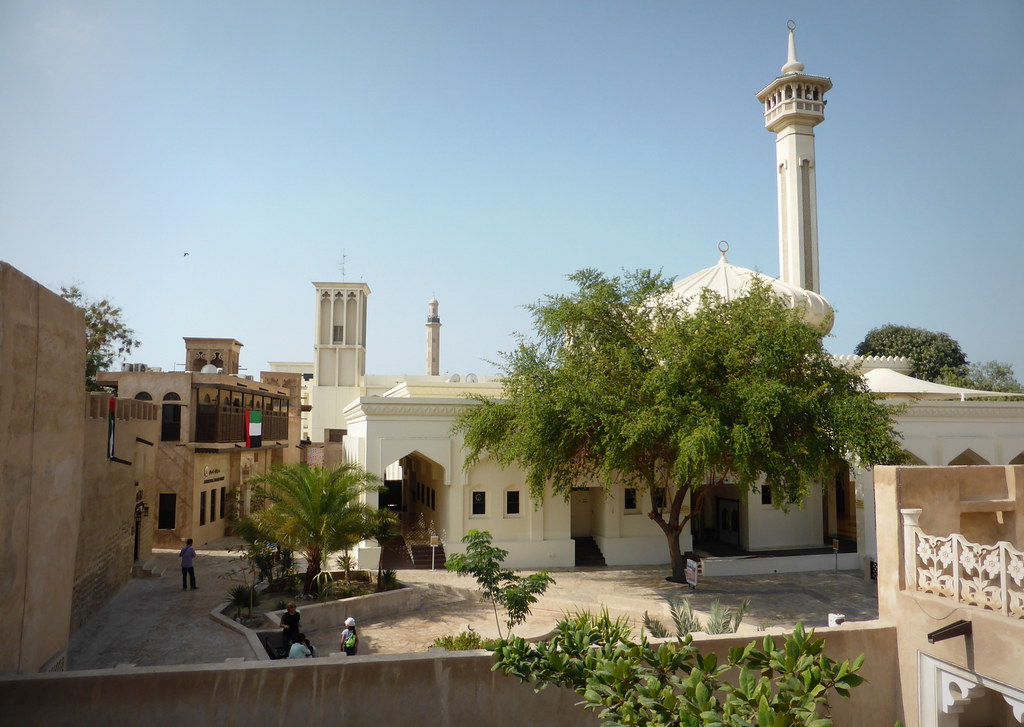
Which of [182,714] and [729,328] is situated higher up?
[729,328]

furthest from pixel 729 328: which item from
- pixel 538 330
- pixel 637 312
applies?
pixel 538 330

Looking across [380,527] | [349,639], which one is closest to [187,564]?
[380,527]

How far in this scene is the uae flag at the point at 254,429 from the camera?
86.2ft

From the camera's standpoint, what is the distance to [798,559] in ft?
68.0

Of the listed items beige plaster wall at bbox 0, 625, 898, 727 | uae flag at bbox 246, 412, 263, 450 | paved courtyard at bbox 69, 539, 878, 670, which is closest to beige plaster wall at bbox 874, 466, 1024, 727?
beige plaster wall at bbox 0, 625, 898, 727

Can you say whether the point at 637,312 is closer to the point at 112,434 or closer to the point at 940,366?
the point at 112,434

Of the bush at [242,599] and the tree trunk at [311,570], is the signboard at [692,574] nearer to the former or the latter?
the tree trunk at [311,570]

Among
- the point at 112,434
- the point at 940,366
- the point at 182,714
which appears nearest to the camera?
the point at 182,714

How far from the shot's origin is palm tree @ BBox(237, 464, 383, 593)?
15609 millimetres

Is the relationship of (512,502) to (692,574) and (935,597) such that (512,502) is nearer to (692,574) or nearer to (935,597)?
(692,574)

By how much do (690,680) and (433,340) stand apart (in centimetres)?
5689

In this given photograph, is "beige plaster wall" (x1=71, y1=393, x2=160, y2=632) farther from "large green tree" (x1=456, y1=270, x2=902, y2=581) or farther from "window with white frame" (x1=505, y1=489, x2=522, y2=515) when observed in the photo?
"window with white frame" (x1=505, y1=489, x2=522, y2=515)

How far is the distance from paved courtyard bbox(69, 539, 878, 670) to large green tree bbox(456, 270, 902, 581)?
6.28ft

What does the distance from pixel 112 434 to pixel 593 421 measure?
10066 millimetres
